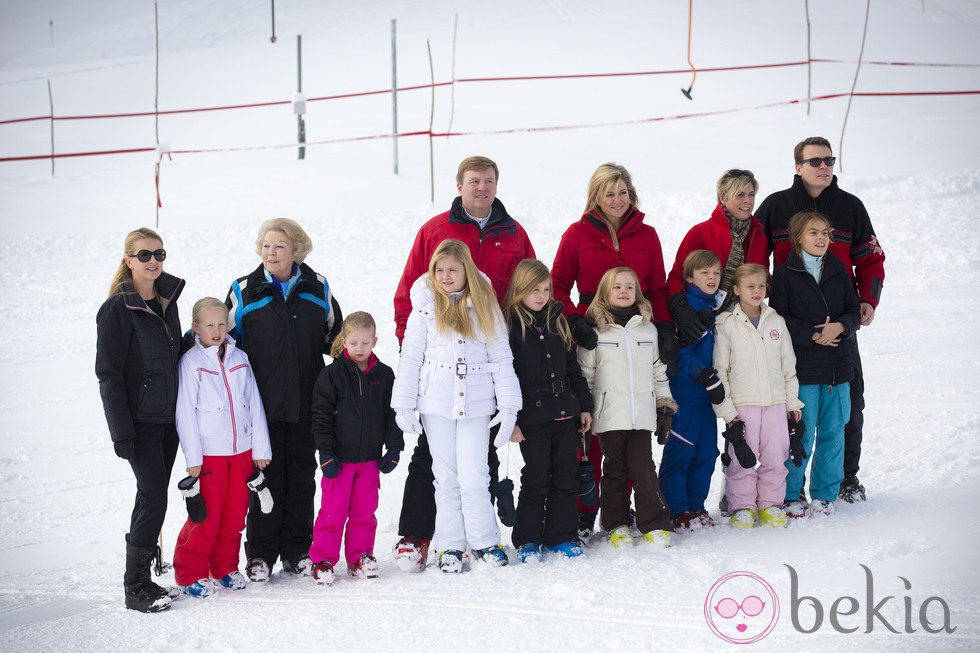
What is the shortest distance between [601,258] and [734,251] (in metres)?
0.70

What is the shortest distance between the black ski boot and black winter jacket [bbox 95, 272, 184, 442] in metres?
0.48

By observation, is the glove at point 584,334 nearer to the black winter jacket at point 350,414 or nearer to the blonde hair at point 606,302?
the blonde hair at point 606,302

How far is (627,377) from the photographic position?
4098mm

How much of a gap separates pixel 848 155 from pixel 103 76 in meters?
19.3

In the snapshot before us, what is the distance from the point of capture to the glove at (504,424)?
384 cm

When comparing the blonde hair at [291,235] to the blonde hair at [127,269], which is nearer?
the blonde hair at [127,269]

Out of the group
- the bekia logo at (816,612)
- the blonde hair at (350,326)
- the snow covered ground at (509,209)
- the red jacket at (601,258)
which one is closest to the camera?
the bekia logo at (816,612)

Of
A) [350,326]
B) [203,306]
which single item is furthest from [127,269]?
[350,326]

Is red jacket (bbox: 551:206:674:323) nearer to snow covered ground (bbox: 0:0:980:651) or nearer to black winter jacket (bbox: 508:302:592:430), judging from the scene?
black winter jacket (bbox: 508:302:592:430)

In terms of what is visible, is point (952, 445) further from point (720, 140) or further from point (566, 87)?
point (566, 87)

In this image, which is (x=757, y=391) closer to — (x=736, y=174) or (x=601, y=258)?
(x=601, y=258)

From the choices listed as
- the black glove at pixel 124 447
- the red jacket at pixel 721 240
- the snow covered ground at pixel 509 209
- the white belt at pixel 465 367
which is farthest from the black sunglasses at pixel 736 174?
Result: the black glove at pixel 124 447

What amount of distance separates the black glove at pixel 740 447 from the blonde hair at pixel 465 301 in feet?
4.02

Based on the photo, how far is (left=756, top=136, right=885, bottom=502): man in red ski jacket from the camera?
182 inches
